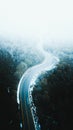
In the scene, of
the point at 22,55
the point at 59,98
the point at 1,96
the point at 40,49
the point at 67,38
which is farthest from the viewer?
the point at 67,38

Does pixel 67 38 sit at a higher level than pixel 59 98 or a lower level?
higher

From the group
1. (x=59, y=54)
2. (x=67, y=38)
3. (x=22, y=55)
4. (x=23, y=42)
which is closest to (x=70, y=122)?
(x=22, y=55)

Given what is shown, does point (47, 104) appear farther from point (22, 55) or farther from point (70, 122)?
point (22, 55)

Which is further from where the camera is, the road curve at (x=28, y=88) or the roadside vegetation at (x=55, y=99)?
the roadside vegetation at (x=55, y=99)

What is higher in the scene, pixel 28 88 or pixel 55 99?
pixel 28 88

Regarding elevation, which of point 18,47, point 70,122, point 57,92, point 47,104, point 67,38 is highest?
point 67,38

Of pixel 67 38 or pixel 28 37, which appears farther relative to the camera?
pixel 67 38

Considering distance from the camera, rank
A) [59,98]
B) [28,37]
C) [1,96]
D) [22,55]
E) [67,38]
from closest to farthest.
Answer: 1. [1,96]
2. [59,98]
3. [22,55]
4. [28,37]
5. [67,38]

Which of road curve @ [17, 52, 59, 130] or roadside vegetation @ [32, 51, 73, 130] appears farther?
roadside vegetation @ [32, 51, 73, 130]
